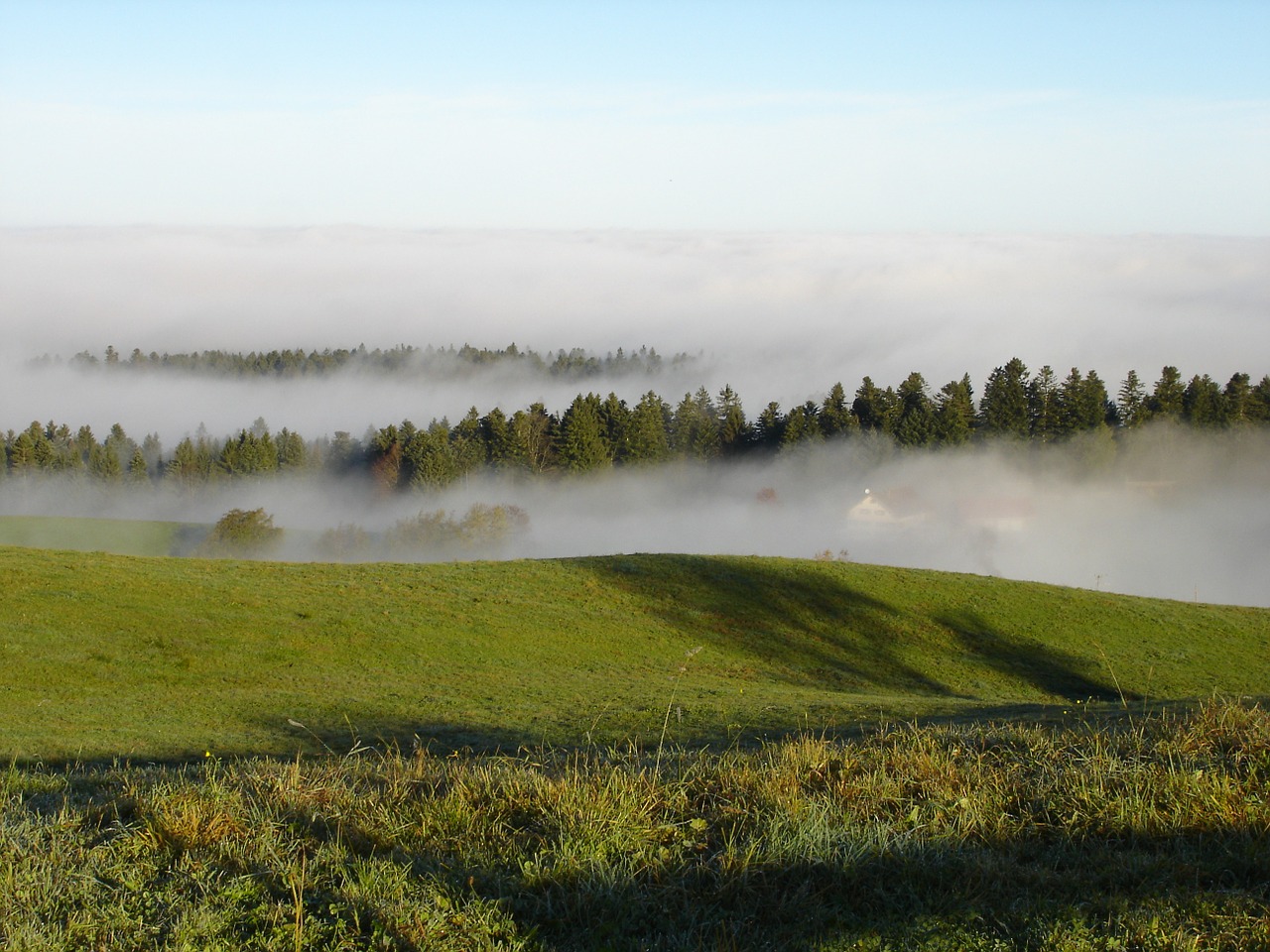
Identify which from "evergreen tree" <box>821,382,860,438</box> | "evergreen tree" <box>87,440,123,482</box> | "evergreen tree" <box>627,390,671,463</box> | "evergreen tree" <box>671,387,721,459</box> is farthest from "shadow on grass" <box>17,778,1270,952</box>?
"evergreen tree" <box>87,440,123,482</box>

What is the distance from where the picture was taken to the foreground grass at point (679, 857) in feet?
16.0

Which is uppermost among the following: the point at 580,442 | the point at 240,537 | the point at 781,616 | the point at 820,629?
the point at 580,442

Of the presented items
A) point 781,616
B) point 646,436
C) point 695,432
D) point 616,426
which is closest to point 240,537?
point 616,426

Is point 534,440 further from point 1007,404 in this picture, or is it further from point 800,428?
point 1007,404

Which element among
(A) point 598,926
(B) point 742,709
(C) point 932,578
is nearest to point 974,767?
(A) point 598,926

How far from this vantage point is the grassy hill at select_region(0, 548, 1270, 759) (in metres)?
18.0

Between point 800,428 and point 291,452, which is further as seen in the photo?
point 291,452

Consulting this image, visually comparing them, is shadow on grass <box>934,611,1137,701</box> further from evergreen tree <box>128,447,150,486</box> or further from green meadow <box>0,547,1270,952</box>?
evergreen tree <box>128,447,150,486</box>

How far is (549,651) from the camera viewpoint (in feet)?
92.0

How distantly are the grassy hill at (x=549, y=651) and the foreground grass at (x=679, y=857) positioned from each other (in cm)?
779

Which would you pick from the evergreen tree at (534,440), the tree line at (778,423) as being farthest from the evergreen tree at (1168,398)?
the evergreen tree at (534,440)

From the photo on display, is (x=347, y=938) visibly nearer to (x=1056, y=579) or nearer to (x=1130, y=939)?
(x=1130, y=939)

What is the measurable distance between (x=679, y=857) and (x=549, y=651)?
22847 millimetres

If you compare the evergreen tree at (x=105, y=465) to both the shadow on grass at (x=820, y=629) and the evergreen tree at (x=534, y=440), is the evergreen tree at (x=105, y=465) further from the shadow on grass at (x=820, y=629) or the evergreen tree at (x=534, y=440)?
the shadow on grass at (x=820, y=629)
